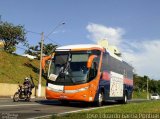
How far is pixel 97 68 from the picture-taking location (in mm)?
23172

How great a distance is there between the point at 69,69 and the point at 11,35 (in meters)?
40.5

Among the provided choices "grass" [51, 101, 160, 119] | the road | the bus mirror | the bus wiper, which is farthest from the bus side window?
"grass" [51, 101, 160, 119]

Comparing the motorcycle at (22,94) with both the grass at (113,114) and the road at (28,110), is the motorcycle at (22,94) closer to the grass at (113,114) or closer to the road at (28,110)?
the road at (28,110)

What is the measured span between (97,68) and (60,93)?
2.50 meters

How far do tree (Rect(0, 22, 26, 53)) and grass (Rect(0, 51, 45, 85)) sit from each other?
2988mm

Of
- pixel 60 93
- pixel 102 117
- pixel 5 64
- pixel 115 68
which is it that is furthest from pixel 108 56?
pixel 5 64

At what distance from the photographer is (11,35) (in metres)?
61.7

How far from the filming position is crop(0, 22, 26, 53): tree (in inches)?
2408

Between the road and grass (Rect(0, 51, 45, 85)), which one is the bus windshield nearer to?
the road

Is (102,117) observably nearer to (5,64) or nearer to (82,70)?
(82,70)

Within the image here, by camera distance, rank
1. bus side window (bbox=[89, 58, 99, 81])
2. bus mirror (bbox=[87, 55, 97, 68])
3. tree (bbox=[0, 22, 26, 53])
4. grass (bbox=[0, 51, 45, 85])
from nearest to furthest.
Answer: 1. bus mirror (bbox=[87, 55, 97, 68])
2. bus side window (bbox=[89, 58, 99, 81])
3. grass (bbox=[0, 51, 45, 85])
4. tree (bbox=[0, 22, 26, 53])

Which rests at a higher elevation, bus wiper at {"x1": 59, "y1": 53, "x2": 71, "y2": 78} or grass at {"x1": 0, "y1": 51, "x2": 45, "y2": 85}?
grass at {"x1": 0, "y1": 51, "x2": 45, "y2": 85}

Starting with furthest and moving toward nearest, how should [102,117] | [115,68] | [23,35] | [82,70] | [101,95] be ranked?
[23,35] < [115,68] < [101,95] < [82,70] < [102,117]

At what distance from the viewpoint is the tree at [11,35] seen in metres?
61.2
